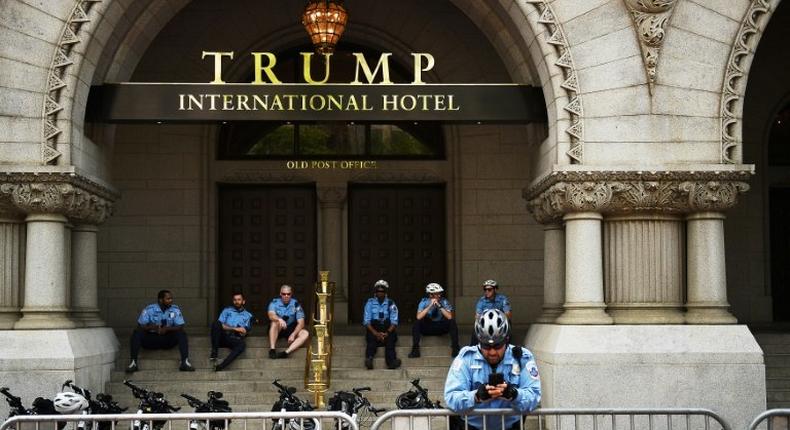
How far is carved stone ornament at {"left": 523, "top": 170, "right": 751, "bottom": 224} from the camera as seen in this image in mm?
16812

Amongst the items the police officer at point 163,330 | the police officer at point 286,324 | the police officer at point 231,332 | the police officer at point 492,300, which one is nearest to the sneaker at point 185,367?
the police officer at point 163,330

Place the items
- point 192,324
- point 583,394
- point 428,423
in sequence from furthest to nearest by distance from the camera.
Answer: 1. point 192,324
2. point 583,394
3. point 428,423

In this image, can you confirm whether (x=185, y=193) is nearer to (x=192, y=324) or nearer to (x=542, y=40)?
(x=192, y=324)

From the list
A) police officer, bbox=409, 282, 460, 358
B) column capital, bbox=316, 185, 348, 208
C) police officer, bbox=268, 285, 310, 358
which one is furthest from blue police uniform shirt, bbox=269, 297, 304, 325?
column capital, bbox=316, 185, 348, 208

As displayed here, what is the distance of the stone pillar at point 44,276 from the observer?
1683cm

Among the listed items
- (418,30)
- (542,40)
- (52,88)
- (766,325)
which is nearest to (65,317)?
(52,88)

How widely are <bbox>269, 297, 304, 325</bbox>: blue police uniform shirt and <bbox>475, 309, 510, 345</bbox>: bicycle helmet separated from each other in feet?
35.1

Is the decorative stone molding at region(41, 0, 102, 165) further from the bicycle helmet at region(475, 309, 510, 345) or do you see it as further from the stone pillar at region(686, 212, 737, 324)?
the bicycle helmet at region(475, 309, 510, 345)

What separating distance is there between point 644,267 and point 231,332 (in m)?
6.54

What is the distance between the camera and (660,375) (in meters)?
16.5

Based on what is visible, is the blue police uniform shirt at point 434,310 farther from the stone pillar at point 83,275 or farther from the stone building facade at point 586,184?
the stone pillar at point 83,275

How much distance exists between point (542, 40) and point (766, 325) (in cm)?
882

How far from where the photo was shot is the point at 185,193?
23.2m

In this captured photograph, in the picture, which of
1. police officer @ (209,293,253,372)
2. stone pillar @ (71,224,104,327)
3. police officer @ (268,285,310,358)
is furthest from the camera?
police officer @ (268,285,310,358)
